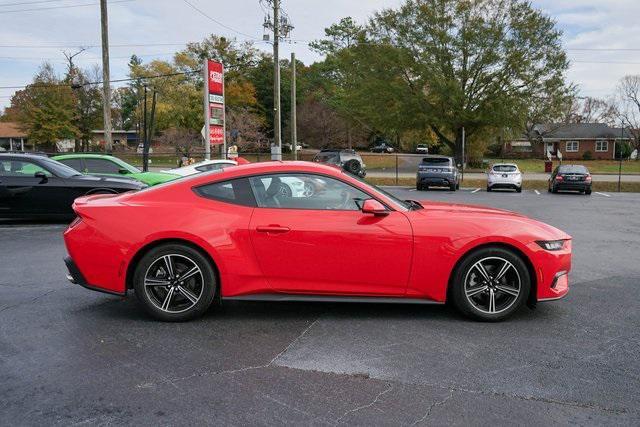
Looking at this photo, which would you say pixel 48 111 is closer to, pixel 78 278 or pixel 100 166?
pixel 100 166

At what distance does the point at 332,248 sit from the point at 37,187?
8283 mm

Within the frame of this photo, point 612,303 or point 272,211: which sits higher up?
point 272,211

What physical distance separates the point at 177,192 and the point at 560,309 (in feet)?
12.4

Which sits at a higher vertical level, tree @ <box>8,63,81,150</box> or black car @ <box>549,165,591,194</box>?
tree @ <box>8,63,81,150</box>

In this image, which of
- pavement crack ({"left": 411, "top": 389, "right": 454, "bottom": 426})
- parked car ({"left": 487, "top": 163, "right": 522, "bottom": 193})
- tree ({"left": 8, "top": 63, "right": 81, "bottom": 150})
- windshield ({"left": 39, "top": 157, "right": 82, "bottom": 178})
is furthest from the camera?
tree ({"left": 8, "top": 63, "right": 81, "bottom": 150})

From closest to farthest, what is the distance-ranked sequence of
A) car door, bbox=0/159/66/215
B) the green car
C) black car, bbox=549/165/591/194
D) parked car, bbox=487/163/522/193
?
car door, bbox=0/159/66/215, the green car, black car, bbox=549/165/591/194, parked car, bbox=487/163/522/193

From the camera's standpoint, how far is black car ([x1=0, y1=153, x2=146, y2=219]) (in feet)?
35.6

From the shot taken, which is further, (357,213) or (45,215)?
(45,215)

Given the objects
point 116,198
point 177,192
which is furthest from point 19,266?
point 177,192

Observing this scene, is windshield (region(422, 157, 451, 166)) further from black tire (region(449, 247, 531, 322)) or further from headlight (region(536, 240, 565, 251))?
black tire (region(449, 247, 531, 322))

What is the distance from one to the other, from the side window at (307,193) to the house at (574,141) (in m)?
72.1

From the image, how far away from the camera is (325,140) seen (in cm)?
6838

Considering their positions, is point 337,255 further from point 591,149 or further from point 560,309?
point 591,149

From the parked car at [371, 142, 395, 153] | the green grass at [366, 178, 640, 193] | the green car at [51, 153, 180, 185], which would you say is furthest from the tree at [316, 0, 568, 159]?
the parked car at [371, 142, 395, 153]
